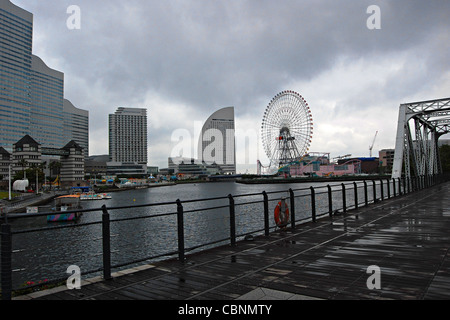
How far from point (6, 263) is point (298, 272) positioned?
4916 millimetres

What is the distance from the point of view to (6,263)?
15.7 ft

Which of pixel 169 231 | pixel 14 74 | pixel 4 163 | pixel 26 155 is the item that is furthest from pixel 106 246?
pixel 14 74

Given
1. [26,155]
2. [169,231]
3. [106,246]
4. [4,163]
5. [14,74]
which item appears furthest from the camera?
[14,74]

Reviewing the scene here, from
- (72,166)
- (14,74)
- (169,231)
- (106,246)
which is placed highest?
(14,74)

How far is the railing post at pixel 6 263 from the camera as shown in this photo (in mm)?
4742

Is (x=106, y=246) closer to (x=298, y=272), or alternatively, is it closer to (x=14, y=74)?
(x=298, y=272)

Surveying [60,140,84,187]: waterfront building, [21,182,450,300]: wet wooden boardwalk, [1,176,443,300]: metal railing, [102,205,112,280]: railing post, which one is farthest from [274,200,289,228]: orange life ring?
[60,140,84,187]: waterfront building

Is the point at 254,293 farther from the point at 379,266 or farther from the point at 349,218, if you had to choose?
the point at 349,218

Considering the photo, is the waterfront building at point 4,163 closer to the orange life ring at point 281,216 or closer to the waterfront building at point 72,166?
the waterfront building at point 72,166

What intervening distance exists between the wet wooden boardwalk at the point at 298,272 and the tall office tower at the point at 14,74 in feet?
621

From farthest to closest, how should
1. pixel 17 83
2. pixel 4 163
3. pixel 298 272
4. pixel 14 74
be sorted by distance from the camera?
1. pixel 14 74
2. pixel 17 83
3. pixel 4 163
4. pixel 298 272

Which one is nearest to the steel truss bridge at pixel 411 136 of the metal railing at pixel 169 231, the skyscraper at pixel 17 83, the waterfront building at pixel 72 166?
the metal railing at pixel 169 231

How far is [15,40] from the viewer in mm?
177250
